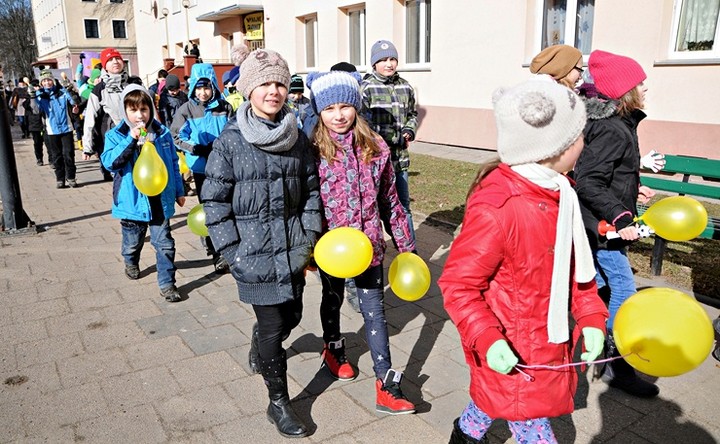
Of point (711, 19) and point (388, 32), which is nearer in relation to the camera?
Answer: point (711, 19)

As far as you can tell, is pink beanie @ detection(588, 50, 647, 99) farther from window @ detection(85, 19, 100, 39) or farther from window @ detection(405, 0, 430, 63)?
window @ detection(85, 19, 100, 39)

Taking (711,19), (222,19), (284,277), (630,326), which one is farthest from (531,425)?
(222,19)

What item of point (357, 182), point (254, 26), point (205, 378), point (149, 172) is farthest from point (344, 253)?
point (254, 26)

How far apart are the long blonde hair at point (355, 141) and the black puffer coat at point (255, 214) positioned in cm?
25

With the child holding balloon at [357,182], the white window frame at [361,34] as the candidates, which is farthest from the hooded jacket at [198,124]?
the white window frame at [361,34]

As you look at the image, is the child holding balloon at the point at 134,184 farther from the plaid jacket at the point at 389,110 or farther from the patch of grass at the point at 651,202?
the patch of grass at the point at 651,202

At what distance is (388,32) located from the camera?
15625mm

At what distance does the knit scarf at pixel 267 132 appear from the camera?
287 centimetres

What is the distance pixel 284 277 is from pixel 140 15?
37264 mm

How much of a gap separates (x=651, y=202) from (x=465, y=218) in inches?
A: 263

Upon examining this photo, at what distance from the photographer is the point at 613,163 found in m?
3.35

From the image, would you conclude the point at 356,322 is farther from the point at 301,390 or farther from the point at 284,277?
the point at 284,277

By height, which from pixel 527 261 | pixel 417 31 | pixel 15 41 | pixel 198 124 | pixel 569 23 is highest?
pixel 15 41

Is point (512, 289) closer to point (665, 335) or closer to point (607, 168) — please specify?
point (665, 335)
